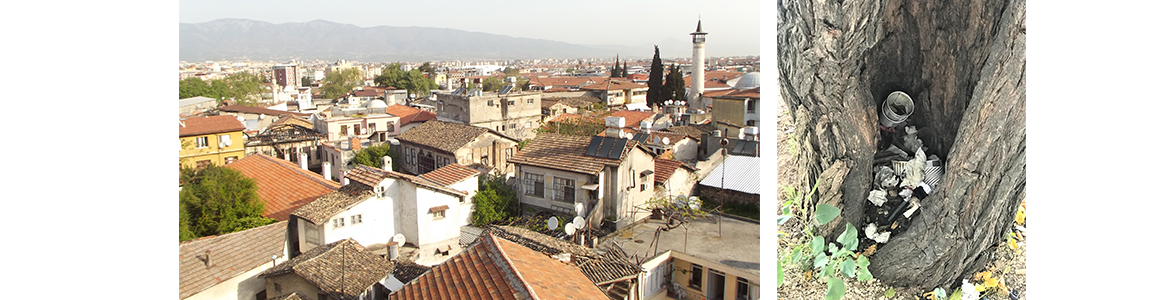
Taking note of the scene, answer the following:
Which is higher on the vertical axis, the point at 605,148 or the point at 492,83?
the point at 492,83

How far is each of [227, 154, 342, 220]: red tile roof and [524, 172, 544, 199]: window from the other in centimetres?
86

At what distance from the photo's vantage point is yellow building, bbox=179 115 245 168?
2.38m

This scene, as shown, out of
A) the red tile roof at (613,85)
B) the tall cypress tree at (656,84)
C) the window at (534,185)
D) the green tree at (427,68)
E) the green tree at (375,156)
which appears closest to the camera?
the green tree at (375,156)

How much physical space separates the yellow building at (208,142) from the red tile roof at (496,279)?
2.85 feet

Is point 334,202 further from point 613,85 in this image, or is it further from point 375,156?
point 613,85

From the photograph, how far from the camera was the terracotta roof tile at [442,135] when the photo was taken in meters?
2.93

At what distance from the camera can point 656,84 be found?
3.67 m

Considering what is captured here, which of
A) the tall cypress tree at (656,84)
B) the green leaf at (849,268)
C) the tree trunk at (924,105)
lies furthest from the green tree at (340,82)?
the green leaf at (849,268)

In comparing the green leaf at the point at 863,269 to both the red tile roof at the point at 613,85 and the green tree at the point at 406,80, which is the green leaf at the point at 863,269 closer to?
the red tile roof at the point at 613,85

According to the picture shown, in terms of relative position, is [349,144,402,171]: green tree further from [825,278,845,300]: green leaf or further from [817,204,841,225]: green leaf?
[825,278,845,300]: green leaf

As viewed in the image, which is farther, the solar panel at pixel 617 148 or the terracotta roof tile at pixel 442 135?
the solar panel at pixel 617 148

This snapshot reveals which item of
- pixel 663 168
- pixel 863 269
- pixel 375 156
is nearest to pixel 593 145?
Result: pixel 663 168

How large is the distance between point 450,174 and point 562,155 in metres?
0.56

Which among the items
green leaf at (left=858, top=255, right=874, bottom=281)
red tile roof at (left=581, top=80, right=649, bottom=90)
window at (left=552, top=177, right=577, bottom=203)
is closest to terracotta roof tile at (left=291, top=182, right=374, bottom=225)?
window at (left=552, top=177, right=577, bottom=203)
